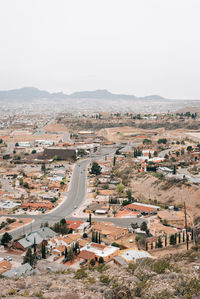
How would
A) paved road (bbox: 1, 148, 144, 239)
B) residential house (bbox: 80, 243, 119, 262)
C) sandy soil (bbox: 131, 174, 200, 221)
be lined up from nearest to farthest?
residential house (bbox: 80, 243, 119, 262), paved road (bbox: 1, 148, 144, 239), sandy soil (bbox: 131, 174, 200, 221)

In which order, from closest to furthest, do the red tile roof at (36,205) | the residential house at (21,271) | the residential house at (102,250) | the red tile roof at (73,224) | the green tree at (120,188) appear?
the residential house at (21,271) < the residential house at (102,250) < the red tile roof at (73,224) < the red tile roof at (36,205) < the green tree at (120,188)

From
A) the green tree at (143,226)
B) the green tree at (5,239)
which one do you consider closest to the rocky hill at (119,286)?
the green tree at (5,239)

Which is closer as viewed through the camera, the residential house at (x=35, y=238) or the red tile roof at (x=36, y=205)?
the residential house at (x=35, y=238)

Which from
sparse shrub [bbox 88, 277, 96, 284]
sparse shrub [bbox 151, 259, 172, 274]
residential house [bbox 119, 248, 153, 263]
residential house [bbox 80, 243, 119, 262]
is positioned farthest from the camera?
residential house [bbox 80, 243, 119, 262]

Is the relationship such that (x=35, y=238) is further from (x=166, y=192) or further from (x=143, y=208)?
(x=166, y=192)

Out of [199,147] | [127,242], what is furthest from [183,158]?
[127,242]

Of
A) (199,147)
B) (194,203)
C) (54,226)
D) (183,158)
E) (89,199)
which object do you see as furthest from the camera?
(199,147)

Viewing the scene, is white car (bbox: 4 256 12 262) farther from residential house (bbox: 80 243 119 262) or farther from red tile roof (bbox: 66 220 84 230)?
red tile roof (bbox: 66 220 84 230)

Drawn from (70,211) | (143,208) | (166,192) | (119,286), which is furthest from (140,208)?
(119,286)

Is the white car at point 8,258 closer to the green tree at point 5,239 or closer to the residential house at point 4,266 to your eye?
the residential house at point 4,266

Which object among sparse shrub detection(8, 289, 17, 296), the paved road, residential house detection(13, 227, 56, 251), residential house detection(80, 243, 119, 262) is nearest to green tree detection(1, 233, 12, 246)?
residential house detection(13, 227, 56, 251)

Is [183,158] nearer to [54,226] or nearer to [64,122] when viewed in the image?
[54,226]
